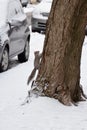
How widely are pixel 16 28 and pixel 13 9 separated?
31.6 inches

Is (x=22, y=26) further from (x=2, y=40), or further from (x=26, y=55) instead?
(x=2, y=40)

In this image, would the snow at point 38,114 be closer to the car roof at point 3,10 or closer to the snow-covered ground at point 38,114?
the snow-covered ground at point 38,114

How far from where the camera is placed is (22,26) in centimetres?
1396

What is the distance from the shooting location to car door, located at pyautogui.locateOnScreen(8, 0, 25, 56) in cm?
1302

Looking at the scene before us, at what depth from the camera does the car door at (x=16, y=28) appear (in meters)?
13.0

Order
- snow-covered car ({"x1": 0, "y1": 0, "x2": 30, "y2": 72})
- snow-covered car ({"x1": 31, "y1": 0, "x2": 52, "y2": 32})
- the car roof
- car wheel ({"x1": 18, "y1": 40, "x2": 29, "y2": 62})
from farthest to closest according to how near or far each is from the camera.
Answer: snow-covered car ({"x1": 31, "y1": 0, "x2": 52, "y2": 32})
car wheel ({"x1": 18, "y1": 40, "x2": 29, "y2": 62})
the car roof
snow-covered car ({"x1": 0, "y1": 0, "x2": 30, "y2": 72})

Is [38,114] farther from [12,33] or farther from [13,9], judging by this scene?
[13,9]

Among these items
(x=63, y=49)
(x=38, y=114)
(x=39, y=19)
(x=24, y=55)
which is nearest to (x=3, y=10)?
(x=24, y=55)

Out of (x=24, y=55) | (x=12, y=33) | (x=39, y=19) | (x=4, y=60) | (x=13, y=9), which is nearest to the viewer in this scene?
(x=4, y=60)

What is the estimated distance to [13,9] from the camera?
45.6 ft

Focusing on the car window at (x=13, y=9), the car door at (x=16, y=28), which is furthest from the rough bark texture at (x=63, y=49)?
the car window at (x=13, y=9)

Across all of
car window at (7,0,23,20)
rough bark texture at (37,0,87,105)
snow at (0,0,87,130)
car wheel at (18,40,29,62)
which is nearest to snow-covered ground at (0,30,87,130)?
snow at (0,0,87,130)

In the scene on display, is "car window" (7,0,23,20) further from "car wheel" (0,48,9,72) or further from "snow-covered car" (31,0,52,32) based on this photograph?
"snow-covered car" (31,0,52,32)

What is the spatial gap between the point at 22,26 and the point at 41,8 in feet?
28.9
